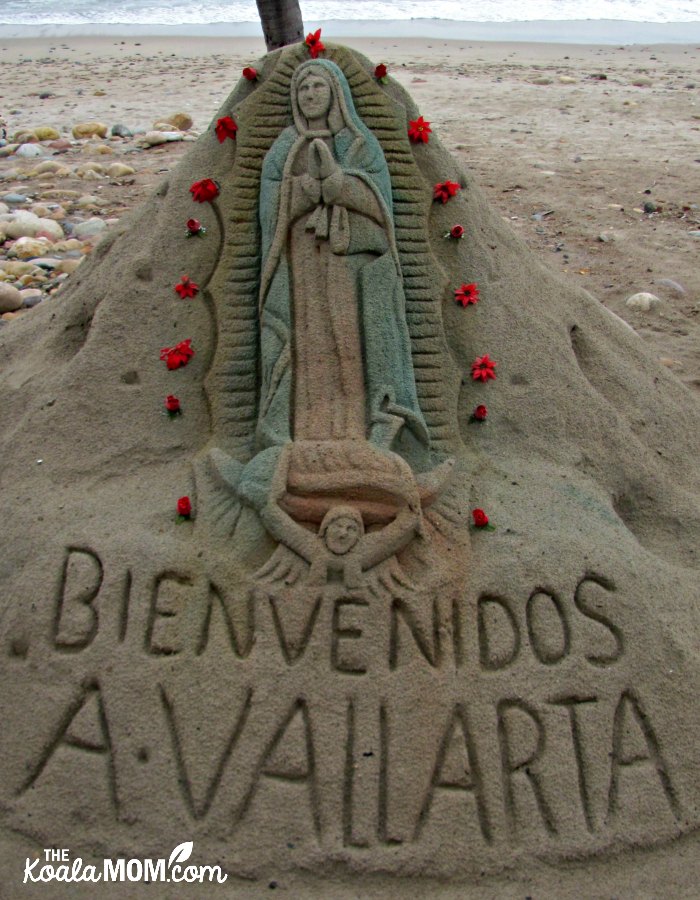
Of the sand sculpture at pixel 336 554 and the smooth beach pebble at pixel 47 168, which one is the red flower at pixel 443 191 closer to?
the sand sculpture at pixel 336 554

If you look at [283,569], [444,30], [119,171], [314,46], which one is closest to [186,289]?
[314,46]

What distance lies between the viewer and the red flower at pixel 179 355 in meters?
3.29

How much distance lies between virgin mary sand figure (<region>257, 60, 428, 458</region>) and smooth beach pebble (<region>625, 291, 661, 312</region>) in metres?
2.91

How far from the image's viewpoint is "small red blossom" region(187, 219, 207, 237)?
3451 mm

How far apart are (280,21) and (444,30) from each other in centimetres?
1279

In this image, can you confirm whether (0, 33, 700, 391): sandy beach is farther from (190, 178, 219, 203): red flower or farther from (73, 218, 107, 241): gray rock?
(190, 178, 219, 203): red flower

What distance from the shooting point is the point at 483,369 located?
3311mm

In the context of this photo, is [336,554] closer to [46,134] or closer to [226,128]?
[226,128]

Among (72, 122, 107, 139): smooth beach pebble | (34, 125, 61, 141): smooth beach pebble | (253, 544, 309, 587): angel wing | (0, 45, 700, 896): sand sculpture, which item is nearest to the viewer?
(0, 45, 700, 896): sand sculpture

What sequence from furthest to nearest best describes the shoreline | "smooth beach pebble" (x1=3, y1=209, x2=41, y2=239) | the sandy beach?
the shoreline, "smooth beach pebble" (x1=3, y1=209, x2=41, y2=239), the sandy beach

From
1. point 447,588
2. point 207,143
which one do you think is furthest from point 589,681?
A: point 207,143

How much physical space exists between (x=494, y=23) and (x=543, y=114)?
9.19 metres

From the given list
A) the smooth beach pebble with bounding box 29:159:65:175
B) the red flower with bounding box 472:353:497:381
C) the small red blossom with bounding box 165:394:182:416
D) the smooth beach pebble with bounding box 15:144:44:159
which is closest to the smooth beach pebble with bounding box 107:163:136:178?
the smooth beach pebble with bounding box 29:159:65:175

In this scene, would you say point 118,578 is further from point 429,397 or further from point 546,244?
point 546,244
